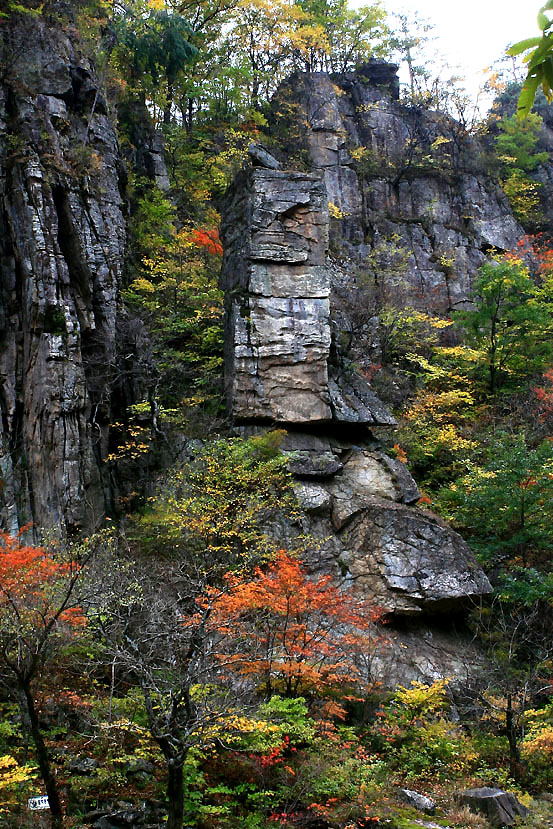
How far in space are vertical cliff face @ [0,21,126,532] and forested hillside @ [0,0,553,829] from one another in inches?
3.2

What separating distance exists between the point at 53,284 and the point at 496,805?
1512 cm

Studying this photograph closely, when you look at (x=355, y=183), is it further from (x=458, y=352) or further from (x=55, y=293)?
(x=55, y=293)

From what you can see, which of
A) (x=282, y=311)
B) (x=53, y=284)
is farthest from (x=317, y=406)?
(x=53, y=284)

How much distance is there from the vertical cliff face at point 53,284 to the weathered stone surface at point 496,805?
32.0 feet

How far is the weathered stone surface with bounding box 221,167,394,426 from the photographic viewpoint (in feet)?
56.0

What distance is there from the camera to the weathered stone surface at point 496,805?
8.81 metres

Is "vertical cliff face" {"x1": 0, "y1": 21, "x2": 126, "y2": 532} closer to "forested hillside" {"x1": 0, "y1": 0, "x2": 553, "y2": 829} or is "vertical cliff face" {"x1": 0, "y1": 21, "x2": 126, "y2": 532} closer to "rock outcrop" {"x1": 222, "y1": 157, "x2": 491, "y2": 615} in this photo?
"forested hillside" {"x1": 0, "y1": 0, "x2": 553, "y2": 829}

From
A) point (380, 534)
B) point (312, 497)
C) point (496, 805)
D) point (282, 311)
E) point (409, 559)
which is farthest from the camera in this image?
point (282, 311)

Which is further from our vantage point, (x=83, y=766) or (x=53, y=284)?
(x=53, y=284)

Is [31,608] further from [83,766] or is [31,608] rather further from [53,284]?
[53,284]

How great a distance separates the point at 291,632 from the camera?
1121 centimetres

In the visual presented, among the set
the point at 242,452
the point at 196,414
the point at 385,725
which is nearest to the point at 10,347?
the point at 196,414

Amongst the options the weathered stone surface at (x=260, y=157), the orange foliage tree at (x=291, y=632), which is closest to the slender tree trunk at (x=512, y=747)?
the orange foliage tree at (x=291, y=632)

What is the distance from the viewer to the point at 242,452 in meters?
15.4
